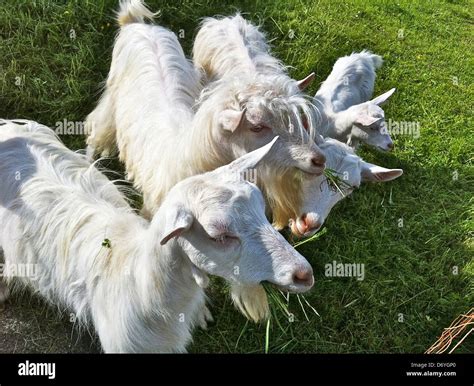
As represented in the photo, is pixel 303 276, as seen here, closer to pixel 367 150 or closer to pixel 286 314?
pixel 286 314

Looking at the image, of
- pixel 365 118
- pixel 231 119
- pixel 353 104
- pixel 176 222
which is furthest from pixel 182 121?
pixel 353 104

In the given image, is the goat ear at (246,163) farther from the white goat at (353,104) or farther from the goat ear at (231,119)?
the white goat at (353,104)

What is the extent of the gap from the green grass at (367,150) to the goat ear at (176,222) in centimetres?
154

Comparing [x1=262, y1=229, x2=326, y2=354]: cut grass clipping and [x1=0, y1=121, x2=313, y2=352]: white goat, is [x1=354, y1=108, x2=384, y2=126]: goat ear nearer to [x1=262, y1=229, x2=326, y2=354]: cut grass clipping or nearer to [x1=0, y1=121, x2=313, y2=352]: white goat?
[x1=262, y1=229, x2=326, y2=354]: cut grass clipping

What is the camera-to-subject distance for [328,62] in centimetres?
690

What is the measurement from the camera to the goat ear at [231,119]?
374cm

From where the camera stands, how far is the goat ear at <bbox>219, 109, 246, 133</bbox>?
3.74 meters

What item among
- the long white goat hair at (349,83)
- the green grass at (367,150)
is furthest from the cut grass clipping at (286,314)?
the long white goat hair at (349,83)

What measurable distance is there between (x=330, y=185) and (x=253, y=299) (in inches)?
48.9

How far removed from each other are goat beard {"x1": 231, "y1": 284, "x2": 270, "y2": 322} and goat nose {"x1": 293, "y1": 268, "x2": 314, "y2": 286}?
47cm

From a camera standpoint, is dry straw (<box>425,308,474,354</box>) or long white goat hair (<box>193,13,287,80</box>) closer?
dry straw (<box>425,308,474,354</box>)

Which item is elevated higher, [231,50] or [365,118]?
[231,50]

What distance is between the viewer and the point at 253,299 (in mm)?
3557

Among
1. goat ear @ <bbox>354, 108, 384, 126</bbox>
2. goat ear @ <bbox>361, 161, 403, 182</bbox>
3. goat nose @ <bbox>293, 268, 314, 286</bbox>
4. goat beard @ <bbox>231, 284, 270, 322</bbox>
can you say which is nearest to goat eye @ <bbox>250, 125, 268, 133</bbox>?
goat beard @ <bbox>231, 284, 270, 322</bbox>
